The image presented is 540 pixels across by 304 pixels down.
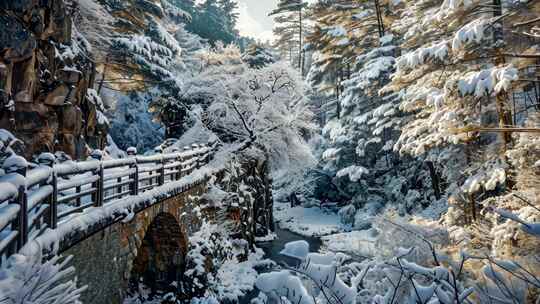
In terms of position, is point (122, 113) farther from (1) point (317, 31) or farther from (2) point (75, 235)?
(2) point (75, 235)

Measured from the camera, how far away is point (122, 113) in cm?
2400

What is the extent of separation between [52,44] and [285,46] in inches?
1119

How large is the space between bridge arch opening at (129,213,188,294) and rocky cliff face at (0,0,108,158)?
163 inches

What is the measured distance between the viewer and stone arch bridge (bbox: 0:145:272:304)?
2893 millimetres

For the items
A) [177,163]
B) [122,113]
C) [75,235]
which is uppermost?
[122,113]

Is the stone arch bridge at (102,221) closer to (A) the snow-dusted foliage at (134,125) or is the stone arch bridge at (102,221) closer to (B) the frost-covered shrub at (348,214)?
(B) the frost-covered shrub at (348,214)

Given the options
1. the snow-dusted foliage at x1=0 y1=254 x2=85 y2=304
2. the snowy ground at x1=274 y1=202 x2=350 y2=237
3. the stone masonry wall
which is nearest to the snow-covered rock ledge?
the stone masonry wall

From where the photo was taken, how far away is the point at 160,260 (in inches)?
370

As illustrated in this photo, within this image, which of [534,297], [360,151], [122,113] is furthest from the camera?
[122,113]

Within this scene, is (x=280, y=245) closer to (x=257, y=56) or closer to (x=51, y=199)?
(x=257, y=56)

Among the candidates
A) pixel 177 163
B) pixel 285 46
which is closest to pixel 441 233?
A: pixel 177 163

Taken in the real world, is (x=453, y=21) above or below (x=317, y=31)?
below

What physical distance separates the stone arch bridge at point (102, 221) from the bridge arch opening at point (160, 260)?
0.03m

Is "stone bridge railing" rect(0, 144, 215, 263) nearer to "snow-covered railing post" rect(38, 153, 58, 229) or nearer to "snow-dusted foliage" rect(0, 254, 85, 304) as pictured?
"snow-covered railing post" rect(38, 153, 58, 229)
